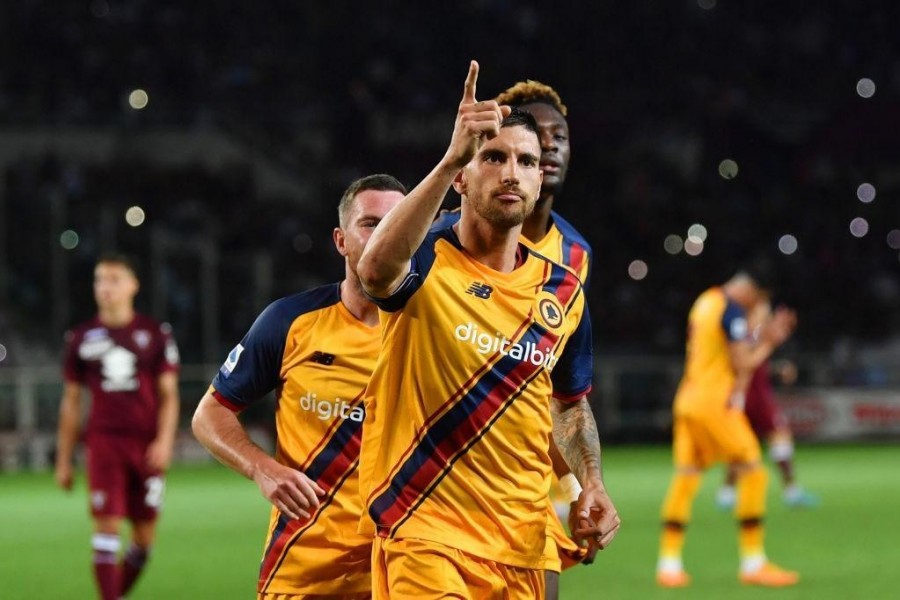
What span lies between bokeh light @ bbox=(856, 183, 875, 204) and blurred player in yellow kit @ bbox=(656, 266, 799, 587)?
84.7ft

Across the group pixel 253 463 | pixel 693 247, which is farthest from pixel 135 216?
pixel 253 463

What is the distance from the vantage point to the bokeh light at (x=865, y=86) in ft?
129

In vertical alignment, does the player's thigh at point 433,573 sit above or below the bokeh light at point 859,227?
below

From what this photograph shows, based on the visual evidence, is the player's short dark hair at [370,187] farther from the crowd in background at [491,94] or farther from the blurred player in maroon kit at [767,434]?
the crowd in background at [491,94]

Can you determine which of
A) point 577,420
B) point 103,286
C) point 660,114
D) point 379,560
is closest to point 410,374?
point 379,560

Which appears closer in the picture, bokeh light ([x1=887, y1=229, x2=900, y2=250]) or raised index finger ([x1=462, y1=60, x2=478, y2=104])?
raised index finger ([x1=462, y1=60, x2=478, y2=104])

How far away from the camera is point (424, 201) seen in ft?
13.4

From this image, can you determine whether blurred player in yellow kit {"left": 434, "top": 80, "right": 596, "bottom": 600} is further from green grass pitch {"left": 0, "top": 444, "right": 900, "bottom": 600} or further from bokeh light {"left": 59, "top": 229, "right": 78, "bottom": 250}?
bokeh light {"left": 59, "top": 229, "right": 78, "bottom": 250}

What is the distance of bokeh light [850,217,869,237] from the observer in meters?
36.2

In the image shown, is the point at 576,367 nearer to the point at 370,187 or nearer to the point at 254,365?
the point at 370,187

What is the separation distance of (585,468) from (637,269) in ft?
98.5

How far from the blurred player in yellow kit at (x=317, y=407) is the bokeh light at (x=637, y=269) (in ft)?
96.2

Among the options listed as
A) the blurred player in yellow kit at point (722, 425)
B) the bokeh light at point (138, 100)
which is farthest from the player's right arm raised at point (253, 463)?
the bokeh light at point (138, 100)

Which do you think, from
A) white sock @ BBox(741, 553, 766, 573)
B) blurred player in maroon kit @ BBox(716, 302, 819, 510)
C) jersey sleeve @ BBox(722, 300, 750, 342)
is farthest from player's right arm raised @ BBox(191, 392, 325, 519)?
blurred player in maroon kit @ BBox(716, 302, 819, 510)
